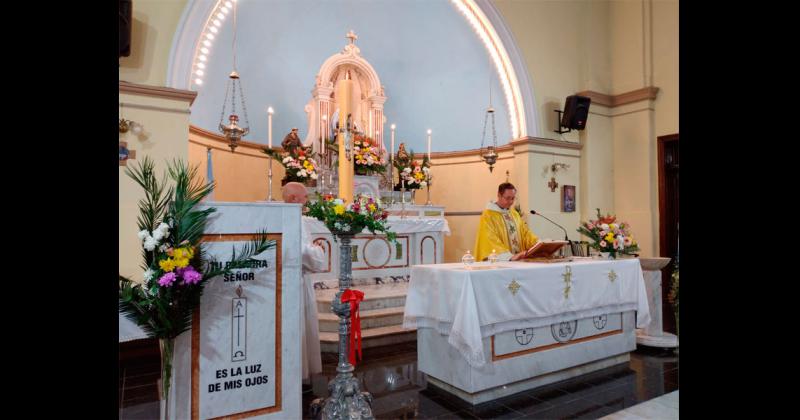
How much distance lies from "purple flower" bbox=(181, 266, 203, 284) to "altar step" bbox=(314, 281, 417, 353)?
9.60 ft

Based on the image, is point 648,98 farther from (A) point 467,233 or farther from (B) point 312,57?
(B) point 312,57

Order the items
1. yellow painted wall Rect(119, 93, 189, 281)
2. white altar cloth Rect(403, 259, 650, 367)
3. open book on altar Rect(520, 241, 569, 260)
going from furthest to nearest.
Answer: yellow painted wall Rect(119, 93, 189, 281), open book on altar Rect(520, 241, 569, 260), white altar cloth Rect(403, 259, 650, 367)

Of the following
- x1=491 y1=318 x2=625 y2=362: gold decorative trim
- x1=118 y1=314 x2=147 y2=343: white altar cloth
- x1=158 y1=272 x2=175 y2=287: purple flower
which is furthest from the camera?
x1=118 y1=314 x2=147 y2=343: white altar cloth

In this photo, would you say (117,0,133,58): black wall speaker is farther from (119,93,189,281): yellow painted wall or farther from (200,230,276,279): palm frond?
(200,230,276,279): palm frond

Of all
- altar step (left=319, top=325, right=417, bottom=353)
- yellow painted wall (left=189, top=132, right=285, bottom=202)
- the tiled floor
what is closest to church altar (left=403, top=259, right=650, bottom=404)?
the tiled floor

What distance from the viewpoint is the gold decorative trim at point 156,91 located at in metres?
5.01

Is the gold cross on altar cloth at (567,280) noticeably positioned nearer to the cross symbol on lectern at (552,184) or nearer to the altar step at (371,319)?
the altar step at (371,319)

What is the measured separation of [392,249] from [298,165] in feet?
6.53

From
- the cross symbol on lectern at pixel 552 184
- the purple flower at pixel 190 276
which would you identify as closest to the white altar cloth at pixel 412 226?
the cross symbol on lectern at pixel 552 184

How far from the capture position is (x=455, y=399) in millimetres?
3883

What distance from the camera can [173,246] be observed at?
2701 millimetres

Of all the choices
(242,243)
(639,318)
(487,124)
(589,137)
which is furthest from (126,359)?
(589,137)

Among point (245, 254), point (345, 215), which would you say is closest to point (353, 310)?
point (345, 215)

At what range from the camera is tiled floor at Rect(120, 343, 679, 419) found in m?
3.63
